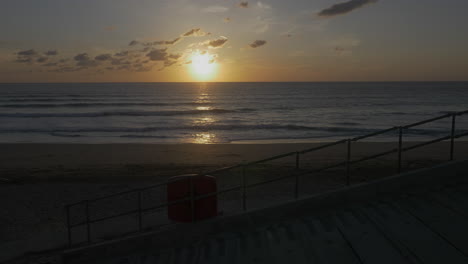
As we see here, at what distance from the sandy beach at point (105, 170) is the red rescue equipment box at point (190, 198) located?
9.93 feet

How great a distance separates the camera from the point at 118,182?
39.7 feet

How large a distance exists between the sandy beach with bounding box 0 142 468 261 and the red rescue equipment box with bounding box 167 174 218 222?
3025 millimetres

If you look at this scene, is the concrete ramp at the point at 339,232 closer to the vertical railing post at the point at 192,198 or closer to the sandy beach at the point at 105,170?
the vertical railing post at the point at 192,198

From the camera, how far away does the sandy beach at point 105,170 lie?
8.34m

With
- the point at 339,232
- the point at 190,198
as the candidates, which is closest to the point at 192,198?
the point at 190,198

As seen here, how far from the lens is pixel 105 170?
14250 mm

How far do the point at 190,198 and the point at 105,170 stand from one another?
10.1m

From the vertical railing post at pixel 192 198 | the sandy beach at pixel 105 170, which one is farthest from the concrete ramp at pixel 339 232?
the sandy beach at pixel 105 170

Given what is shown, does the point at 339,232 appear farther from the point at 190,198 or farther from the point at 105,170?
the point at 105,170

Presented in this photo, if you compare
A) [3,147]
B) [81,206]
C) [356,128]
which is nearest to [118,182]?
[81,206]

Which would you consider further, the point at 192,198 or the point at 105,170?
the point at 105,170

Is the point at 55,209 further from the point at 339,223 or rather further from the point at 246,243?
the point at 339,223

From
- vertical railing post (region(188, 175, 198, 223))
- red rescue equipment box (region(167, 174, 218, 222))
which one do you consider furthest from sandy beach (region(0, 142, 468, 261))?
vertical railing post (region(188, 175, 198, 223))

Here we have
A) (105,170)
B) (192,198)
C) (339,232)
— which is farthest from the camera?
(105,170)
